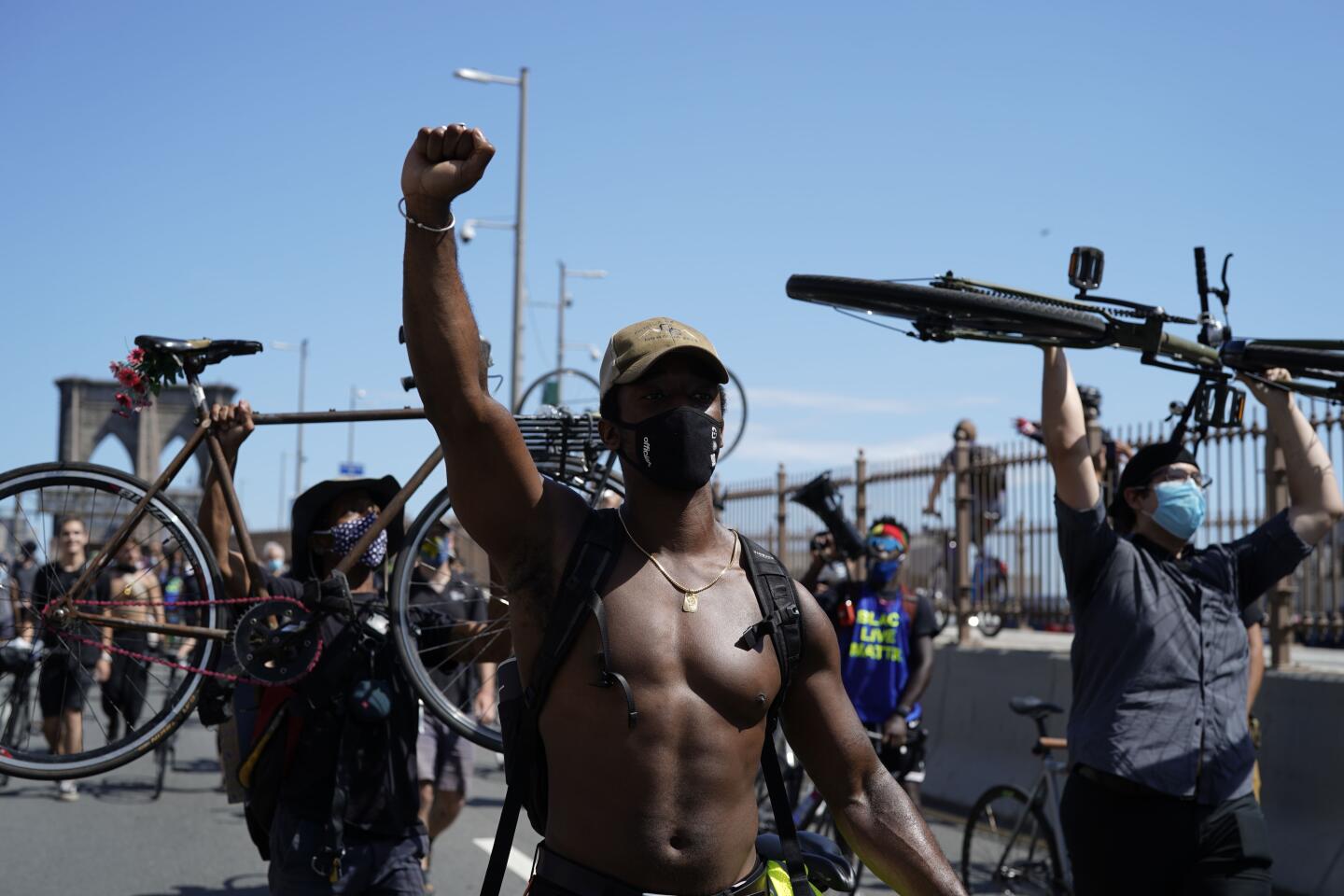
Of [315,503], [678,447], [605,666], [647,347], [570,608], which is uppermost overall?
[647,347]

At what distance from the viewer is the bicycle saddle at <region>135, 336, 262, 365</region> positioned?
4734 millimetres

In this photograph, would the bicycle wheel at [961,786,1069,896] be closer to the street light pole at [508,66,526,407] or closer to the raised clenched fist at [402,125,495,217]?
the raised clenched fist at [402,125,495,217]

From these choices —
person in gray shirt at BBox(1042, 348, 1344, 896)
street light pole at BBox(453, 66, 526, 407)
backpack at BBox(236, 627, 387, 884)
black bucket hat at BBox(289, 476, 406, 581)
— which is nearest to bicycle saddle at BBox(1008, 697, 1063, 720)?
person in gray shirt at BBox(1042, 348, 1344, 896)

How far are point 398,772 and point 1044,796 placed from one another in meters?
4.10

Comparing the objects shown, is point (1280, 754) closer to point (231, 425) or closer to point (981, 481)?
point (981, 481)

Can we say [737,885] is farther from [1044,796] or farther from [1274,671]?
[1274,671]

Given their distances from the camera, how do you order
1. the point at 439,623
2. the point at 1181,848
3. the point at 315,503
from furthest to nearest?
the point at 315,503 < the point at 439,623 < the point at 1181,848

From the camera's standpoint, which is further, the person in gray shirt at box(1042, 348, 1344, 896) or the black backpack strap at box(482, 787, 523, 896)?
the person in gray shirt at box(1042, 348, 1344, 896)

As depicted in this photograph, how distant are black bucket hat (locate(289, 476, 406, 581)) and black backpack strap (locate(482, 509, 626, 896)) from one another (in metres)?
2.35

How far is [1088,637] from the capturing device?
5.23 meters

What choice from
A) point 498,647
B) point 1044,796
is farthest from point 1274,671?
point 498,647

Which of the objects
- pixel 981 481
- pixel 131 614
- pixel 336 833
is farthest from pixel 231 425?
pixel 981 481

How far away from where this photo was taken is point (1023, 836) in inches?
319

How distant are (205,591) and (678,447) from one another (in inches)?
80.8
